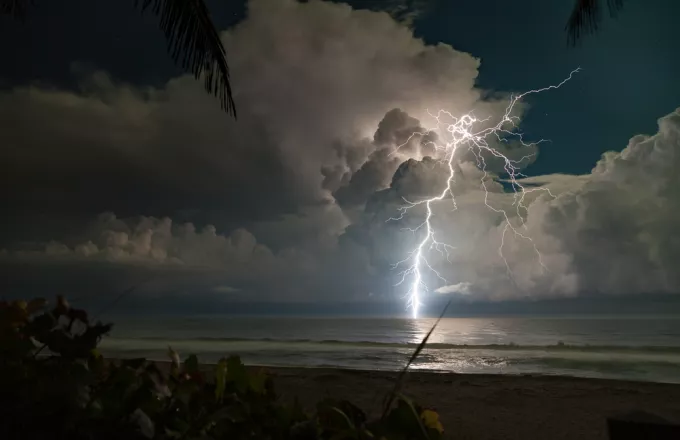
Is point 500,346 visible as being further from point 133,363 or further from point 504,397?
point 133,363

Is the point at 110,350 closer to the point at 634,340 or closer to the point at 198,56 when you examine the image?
the point at 198,56

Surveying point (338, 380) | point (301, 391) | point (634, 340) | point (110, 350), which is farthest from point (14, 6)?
point (634, 340)

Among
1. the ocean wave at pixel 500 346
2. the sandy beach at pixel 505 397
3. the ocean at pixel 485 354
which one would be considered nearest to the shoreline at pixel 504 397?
the sandy beach at pixel 505 397

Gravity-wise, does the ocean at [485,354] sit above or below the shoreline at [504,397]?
above

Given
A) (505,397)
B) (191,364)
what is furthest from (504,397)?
(191,364)

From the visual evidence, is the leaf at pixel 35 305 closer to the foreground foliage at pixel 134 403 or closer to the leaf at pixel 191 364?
the foreground foliage at pixel 134 403

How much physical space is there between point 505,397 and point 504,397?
11 mm

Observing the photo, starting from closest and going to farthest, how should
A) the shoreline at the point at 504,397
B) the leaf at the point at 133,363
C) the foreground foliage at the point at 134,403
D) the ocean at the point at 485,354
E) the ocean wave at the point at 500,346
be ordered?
the foreground foliage at the point at 134,403, the leaf at the point at 133,363, the shoreline at the point at 504,397, the ocean at the point at 485,354, the ocean wave at the point at 500,346

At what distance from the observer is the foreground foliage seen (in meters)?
0.38

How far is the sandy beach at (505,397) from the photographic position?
322 cm

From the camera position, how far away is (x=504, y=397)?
13.8ft

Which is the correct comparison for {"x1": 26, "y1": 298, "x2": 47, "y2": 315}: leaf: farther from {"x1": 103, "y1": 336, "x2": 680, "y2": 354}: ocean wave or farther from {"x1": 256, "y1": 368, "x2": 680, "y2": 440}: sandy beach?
{"x1": 103, "y1": 336, "x2": 680, "y2": 354}: ocean wave

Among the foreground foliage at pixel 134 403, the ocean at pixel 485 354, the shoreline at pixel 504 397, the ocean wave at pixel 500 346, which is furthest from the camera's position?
the ocean wave at pixel 500 346

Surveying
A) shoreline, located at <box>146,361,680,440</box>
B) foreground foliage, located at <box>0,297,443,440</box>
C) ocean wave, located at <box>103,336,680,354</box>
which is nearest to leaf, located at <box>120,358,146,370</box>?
foreground foliage, located at <box>0,297,443,440</box>
